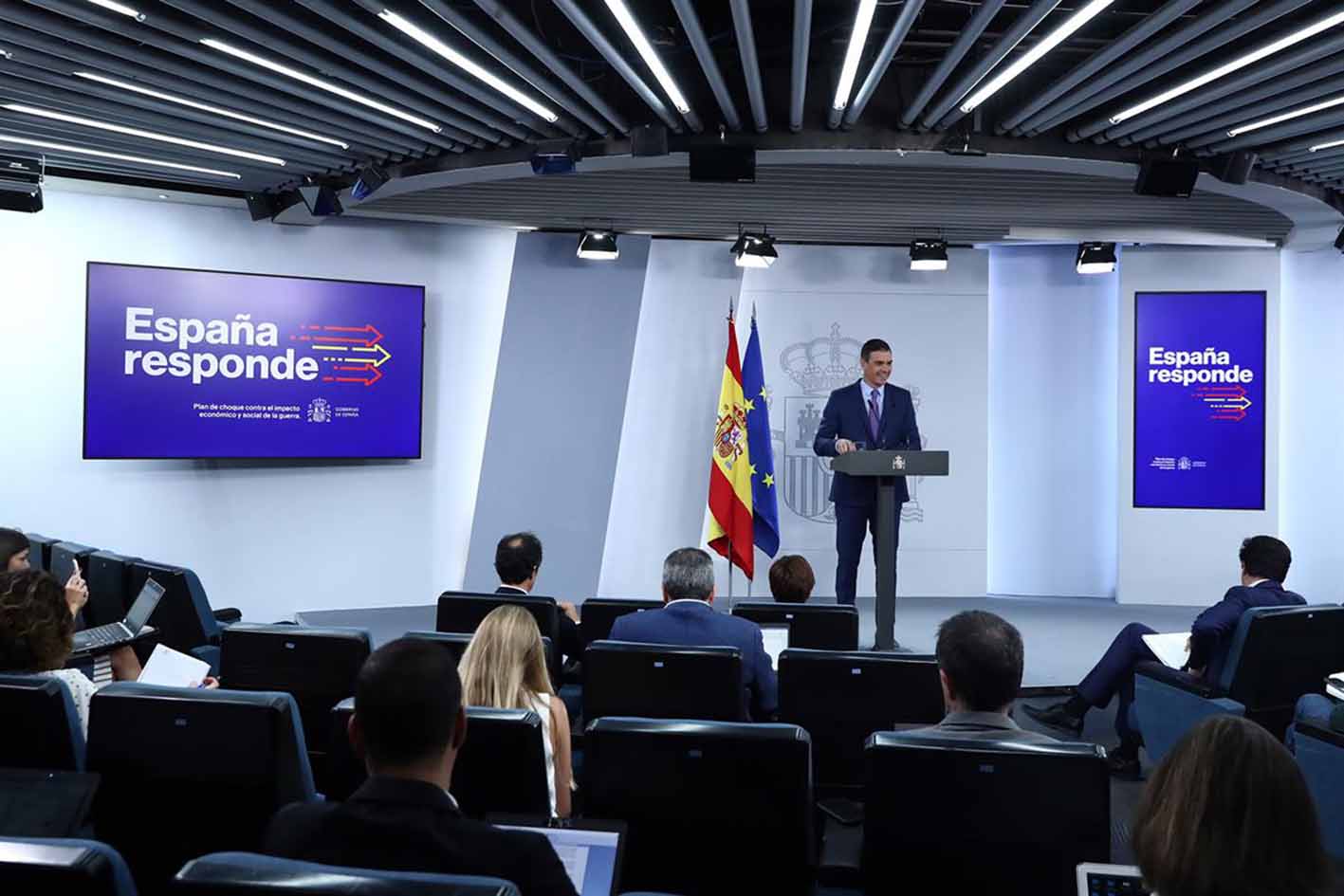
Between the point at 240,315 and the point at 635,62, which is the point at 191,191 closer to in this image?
the point at 240,315

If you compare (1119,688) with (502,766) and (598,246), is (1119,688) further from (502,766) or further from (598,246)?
(598,246)

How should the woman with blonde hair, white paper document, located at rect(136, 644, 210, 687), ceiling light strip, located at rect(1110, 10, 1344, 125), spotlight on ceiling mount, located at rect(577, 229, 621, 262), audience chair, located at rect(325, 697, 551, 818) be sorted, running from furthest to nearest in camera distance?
spotlight on ceiling mount, located at rect(577, 229, 621, 262) → ceiling light strip, located at rect(1110, 10, 1344, 125) → white paper document, located at rect(136, 644, 210, 687) → the woman with blonde hair → audience chair, located at rect(325, 697, 551, 818)

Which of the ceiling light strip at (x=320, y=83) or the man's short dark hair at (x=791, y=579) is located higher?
the ceiling light strip at (x=320, y=83)

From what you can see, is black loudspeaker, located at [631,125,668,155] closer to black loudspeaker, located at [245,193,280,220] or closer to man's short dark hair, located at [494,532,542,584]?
man's short dark hair, located at [494,532,542,584]

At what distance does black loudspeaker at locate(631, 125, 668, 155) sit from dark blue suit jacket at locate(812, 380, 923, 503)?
1.76m

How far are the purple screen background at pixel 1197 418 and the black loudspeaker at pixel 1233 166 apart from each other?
3064 millimetres

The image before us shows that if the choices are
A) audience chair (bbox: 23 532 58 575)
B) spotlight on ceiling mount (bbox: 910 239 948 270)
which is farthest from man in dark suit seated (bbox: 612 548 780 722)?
spotlight on ceiling mount (bbox: 910 239 948 270)

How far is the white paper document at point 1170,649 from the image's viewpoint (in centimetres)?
465

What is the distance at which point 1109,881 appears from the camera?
1.63 m

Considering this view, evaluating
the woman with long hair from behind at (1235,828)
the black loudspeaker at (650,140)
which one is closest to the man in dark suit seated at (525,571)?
the black loudspeaker at (650,140)

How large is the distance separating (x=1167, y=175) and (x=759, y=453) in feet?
11.8

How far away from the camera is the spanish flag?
26.9ft

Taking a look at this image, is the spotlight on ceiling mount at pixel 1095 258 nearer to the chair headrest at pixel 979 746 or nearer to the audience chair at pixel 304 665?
the audience chair at pixel 304 665

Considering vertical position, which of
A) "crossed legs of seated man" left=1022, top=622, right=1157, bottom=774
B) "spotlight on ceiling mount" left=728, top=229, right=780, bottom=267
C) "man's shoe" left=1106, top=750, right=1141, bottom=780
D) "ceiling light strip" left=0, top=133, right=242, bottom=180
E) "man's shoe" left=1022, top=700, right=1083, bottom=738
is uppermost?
"ceiling light strip" left=0, top=133, right=242, bottom=180
